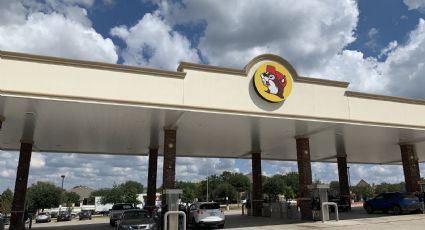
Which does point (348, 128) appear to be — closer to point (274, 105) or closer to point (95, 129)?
point (274, 105)

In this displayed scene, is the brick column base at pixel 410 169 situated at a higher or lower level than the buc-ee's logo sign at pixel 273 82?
lower

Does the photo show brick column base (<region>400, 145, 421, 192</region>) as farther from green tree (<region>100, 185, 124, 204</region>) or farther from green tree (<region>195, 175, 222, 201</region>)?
green tree (<region>100, 185, 124, 204</region>)

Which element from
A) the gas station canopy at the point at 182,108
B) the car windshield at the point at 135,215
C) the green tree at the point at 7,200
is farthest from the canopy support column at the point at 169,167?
the green tree at the point at 7,200

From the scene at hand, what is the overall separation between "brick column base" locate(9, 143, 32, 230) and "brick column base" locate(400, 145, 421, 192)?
92.0 ft

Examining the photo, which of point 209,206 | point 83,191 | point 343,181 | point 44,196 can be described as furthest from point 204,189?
point 209,206

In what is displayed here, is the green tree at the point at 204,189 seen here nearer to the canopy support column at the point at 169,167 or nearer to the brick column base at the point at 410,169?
the brick column base at the point at 410,169

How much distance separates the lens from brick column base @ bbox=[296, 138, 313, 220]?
2436 cm

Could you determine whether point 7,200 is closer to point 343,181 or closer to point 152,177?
point 152,177

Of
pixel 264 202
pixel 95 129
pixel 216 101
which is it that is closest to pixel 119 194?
pixel 264 202

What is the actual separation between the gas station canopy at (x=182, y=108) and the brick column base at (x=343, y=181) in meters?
7.54

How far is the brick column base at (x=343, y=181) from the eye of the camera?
114 feet

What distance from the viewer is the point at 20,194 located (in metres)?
24.4

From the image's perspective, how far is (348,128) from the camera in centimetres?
2348

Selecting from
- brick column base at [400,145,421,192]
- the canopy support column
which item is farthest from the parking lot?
the canopy support column
